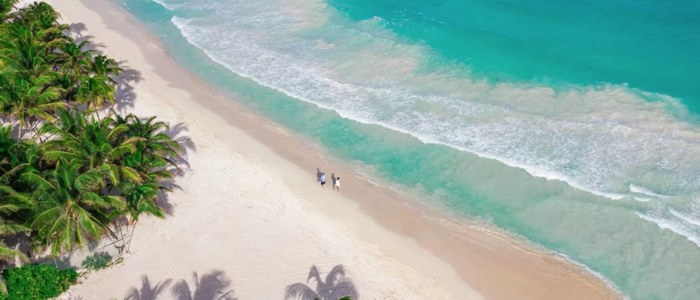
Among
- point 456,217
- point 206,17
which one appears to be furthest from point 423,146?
point 206,17

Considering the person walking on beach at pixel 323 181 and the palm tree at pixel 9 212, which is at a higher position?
the person walking on beach at pixel 323 181

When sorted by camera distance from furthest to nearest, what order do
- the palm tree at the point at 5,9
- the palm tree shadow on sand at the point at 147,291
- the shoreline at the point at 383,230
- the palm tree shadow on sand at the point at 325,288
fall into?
the palm tree at the point at 5,9 < the shoreline at the point at 383,230 < the palm tree shadow on sand at the point at 325,288 < the palm tree shadow on sand at the point at 147,291

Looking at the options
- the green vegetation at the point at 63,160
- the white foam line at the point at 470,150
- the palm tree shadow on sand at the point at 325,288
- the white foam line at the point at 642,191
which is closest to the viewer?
the green vegetation at the point at 63,160

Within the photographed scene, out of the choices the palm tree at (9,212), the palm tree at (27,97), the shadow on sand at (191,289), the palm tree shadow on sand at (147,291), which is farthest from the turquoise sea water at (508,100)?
the palm tree at (9,212)

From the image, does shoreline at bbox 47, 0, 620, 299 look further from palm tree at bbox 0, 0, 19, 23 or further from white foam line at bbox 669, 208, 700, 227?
palm tree at bbox 0, 0, 19, 23

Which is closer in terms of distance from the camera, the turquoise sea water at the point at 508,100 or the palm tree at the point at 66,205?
the palm tree at the point at 66,205

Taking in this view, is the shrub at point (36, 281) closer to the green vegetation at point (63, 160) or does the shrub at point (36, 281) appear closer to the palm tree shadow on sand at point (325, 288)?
the green vegetation at point (63, 160)

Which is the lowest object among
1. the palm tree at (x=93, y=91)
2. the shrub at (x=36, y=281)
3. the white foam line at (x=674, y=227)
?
the shrub at (x=36, y=281)

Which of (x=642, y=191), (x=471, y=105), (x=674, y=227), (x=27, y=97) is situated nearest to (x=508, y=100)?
(x=471, y=105)
